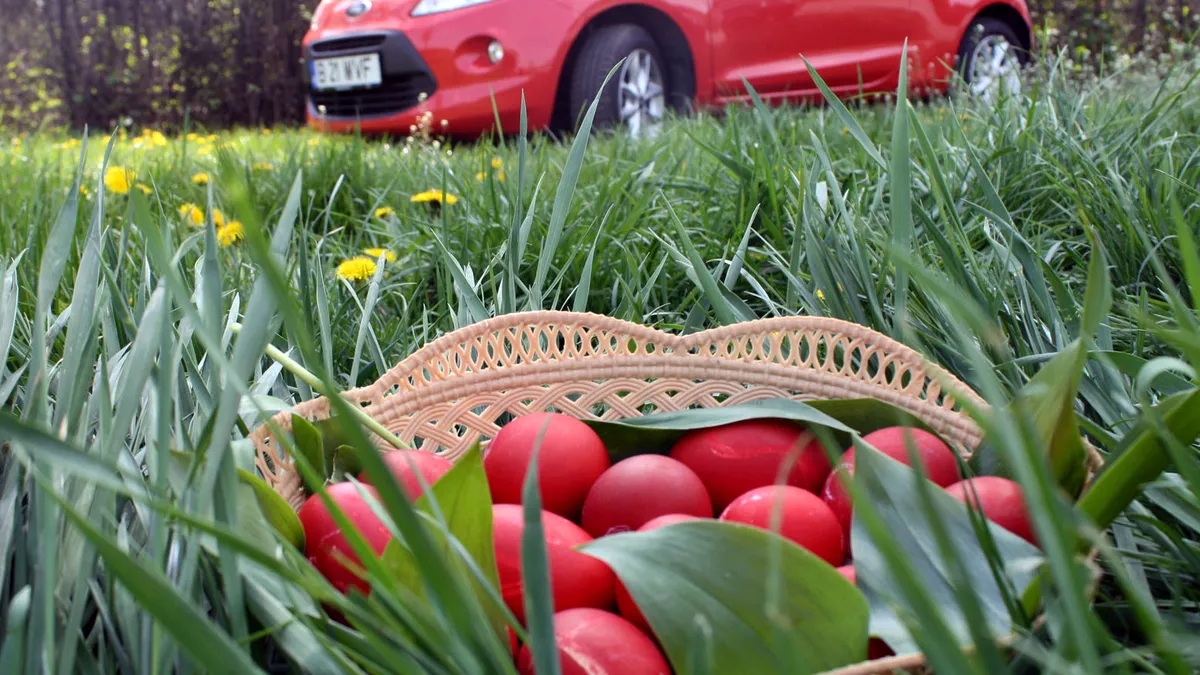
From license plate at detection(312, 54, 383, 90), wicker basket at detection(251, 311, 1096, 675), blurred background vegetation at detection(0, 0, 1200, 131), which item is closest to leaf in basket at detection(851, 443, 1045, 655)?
wicker basket at detection(251, 311, 1096, 675)

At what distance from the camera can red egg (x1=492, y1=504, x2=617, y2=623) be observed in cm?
61

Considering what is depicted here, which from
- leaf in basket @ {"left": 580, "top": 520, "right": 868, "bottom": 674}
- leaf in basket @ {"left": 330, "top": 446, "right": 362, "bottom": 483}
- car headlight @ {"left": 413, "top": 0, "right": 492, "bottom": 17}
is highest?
car headlight @ {"left": 413, "top": 0, "right": 492, "bottom": 17}

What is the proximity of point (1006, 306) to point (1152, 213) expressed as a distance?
0.46 m

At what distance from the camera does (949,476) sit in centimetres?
71

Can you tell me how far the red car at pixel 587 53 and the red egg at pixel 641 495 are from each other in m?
2.65

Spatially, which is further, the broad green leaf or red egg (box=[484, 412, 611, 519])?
red egg (box=[484, 412, 611, 519])

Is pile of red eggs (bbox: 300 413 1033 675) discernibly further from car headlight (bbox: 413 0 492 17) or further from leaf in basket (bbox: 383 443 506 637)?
car headlight (bbox: 413 0 492 17)

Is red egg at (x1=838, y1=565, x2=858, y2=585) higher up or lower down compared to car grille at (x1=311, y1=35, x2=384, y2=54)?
lower down

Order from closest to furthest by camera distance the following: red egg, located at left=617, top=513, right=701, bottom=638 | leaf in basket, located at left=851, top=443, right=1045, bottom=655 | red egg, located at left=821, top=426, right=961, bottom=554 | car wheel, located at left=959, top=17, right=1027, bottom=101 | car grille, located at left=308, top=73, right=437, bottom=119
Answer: leaf in basket, located at left=851, top=443, right=1045, bottom=655, red egg, located at left=617, top=513, right=701, bottom=638, red egg, located at left=821, top=426, right=961, bottom=554, car grille, located at left=308, top=73, right=437, bottom=119, car wheel, located at left=959, top=17, right=1027, bottom=101

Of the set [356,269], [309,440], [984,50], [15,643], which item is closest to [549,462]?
[309,440]

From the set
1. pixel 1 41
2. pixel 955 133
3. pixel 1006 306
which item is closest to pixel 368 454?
pixel 1006 306

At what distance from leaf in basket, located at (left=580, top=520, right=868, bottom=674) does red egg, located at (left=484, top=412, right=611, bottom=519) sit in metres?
0.28

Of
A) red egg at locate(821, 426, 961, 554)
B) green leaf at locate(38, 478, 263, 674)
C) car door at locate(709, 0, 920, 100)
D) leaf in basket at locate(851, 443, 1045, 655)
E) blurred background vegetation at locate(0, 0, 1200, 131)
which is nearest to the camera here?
green leaf at locate(38, 478, 263, 674)

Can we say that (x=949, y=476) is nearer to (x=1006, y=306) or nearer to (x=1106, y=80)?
(x=1006, y=306)
